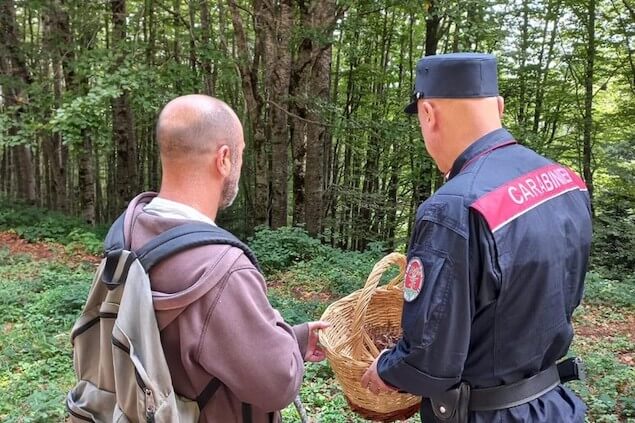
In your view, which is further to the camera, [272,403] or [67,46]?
[67,46]

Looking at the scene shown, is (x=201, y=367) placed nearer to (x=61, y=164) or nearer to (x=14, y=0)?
(x=14, y=0)

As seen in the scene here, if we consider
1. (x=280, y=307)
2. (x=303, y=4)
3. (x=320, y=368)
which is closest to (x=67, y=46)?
(x=303, y=4)

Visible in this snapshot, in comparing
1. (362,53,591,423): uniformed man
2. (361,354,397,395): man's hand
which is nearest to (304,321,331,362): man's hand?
(361,354,397,395): man's hand

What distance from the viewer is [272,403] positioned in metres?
1.68

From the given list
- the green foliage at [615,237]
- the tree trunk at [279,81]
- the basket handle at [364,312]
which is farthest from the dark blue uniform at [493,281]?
the green foliage at [615,237]

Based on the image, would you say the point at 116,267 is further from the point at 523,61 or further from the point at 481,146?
the point at 523,61

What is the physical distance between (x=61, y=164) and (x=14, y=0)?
24.4ft

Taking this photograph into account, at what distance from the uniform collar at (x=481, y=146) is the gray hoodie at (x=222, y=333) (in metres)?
0.80

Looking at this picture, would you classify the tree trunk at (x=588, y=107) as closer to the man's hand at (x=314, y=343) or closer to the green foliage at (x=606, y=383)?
the green foliage at (x=606, y=383)

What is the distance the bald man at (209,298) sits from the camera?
159 cm

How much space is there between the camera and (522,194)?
68.6 inches

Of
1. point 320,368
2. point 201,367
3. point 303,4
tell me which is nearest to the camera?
point 201,367

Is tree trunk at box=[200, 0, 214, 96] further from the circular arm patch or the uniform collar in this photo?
the circular arm patch

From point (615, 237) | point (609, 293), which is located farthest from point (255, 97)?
point (615, 237)
